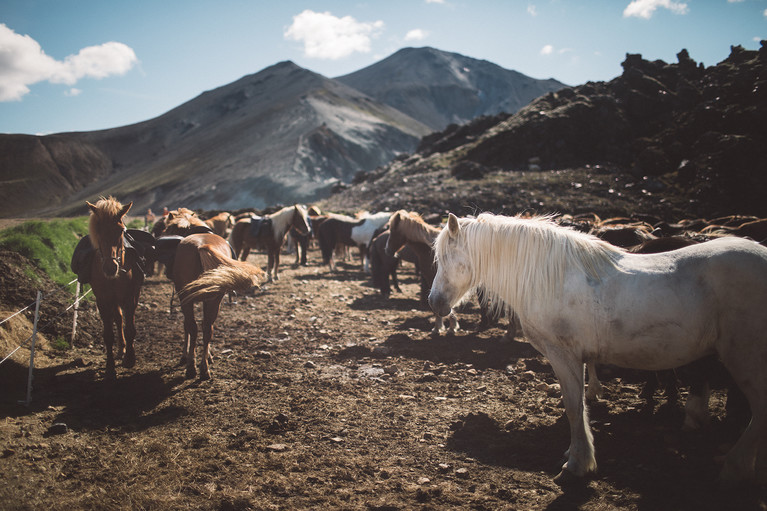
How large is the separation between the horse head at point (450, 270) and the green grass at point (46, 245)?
7383 millimetres

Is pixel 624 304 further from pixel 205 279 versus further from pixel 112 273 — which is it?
pixel 112 273

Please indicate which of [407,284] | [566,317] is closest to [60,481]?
[566,317]

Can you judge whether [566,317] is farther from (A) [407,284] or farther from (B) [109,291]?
(A) [407,284]

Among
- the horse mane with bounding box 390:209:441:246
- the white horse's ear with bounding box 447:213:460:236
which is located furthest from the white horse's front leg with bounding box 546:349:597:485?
the horse mane with bounding box 390:209:441:246

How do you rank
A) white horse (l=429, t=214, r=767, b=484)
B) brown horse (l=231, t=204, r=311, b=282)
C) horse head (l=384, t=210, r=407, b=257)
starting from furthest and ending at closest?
brown horse (l=231, t=204, r=311, b=282) < horse head (l=384, t=210, r=407, b=257) < white horse (l=429, t=214, r=767, b=484)

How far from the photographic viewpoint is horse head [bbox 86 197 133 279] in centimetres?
536

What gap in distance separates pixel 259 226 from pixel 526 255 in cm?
1116

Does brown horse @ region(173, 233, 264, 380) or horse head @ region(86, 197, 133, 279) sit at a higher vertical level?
horse head @ region(86, 197, 133, 279)

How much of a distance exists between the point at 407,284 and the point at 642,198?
23.1m

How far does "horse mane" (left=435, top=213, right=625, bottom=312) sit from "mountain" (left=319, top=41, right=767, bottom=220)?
20658mm

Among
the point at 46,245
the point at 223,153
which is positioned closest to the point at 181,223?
the point at 46,245

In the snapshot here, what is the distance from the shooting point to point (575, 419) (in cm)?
362

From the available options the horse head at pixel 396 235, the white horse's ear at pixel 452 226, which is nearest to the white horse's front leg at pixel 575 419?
the white horse's ear at pixel 452 226

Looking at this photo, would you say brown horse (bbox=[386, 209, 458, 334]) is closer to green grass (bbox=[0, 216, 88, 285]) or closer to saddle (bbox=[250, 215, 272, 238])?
saddle (bbox=[250, 215, 272, 238])
